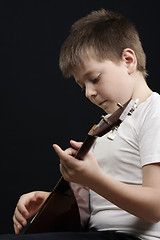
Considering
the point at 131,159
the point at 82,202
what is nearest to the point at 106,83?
the point at 131,159

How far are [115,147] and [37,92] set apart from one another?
118 centimetres

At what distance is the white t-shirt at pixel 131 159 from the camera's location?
1068 millimetres

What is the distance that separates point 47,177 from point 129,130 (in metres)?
1.19

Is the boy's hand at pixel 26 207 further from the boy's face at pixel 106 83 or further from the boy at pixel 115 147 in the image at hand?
the boy's face at pixel 106 83

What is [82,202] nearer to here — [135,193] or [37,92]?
[135,193]

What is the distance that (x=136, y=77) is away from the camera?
1315mm

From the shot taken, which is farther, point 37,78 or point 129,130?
point 37,78

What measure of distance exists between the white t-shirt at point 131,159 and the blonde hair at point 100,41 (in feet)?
0.79

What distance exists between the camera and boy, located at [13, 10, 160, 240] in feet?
3.21

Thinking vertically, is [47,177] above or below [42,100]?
below

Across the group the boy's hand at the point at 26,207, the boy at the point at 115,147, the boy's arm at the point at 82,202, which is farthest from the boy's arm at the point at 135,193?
the boy's hand at the point at 26,207

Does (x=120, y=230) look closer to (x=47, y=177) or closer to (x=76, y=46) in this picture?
(x=76, y=46)

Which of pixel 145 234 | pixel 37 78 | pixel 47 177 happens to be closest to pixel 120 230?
pixel 145 234

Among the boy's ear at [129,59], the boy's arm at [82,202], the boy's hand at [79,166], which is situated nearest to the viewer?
the boy's hand at [79,166]
